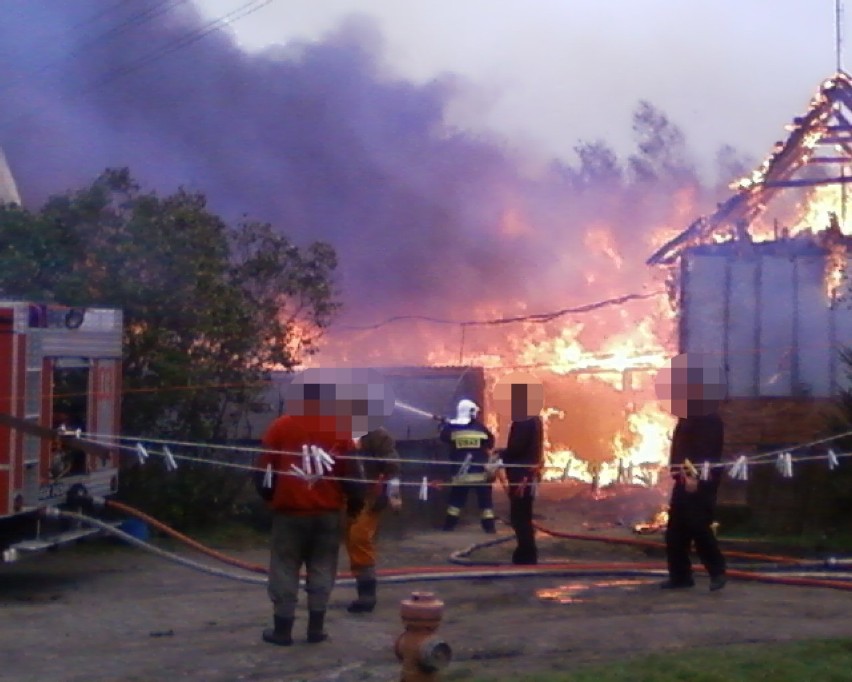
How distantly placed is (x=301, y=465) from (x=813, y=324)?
9626 millimetres

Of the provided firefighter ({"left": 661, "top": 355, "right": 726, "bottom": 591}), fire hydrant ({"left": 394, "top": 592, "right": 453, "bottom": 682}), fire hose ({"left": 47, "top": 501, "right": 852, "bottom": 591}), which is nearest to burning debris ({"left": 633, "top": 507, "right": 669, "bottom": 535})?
fire hose ({"left": 47, "top": 501, "right": 852, "bottom": 591})

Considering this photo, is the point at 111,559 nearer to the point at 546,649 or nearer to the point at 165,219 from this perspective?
the point at 165,219

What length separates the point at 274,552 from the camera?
719 cm

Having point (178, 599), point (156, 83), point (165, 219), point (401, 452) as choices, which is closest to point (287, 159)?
point (156, 83)

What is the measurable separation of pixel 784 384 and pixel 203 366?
277 inches

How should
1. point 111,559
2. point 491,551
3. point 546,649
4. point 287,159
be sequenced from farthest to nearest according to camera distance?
1. point 287,159
2. point 491,551
3. point 111,559
4. point 546,649

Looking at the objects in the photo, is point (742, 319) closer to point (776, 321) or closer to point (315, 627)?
point (776, 321)

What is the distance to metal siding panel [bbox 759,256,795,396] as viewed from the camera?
15.0 m

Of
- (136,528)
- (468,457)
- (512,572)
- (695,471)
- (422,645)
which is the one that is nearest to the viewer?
(422,645)

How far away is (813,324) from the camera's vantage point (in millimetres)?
15016

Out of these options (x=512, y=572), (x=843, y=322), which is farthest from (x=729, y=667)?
(x=843, y=322)

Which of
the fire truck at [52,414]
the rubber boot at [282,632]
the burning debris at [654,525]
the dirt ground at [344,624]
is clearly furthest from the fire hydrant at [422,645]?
the burning debris at [654,525]

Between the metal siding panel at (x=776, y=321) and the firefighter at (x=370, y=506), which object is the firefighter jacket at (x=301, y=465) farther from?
the metal siding panel at (x=776, y=321)

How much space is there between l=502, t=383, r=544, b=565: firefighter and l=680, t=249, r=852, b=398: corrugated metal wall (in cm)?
527
